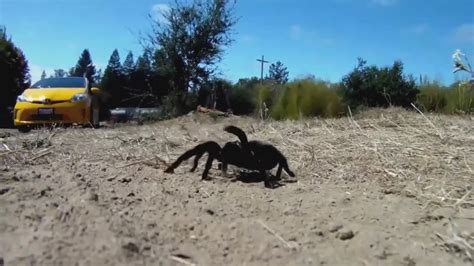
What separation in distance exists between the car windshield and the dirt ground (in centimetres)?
521

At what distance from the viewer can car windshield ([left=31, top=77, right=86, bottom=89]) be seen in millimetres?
8297

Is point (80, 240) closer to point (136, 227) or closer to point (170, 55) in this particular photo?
point (136, 227)

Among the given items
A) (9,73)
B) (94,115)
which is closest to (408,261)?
(94,115)

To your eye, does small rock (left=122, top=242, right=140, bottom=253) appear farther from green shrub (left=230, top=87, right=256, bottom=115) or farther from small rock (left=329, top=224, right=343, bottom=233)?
green shrub (left=230, top=87, right=256, bottom=115)

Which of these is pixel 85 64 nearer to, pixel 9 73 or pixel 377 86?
pixel 9 73

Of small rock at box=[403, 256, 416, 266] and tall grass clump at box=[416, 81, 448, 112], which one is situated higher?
tall grass clump at box=[416, 81, 448, 112]

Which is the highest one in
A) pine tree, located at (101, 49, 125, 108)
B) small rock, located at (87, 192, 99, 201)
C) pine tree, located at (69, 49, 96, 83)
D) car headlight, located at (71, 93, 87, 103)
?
pine tree, located at (69, 49, 96, 83)

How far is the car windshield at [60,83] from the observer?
8297mm

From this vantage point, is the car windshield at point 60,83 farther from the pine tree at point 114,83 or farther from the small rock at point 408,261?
the pine tree at point 114,83

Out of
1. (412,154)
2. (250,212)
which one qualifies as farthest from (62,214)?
(412,154)

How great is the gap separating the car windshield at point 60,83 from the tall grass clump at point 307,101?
5.95 m

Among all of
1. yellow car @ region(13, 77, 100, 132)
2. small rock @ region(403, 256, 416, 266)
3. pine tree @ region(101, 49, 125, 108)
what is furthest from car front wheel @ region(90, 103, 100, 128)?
pine tree @ region(101, 49, 125, 108)

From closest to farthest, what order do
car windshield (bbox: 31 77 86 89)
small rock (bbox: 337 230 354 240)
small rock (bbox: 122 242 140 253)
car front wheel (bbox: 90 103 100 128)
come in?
small rock (bbox: 122 242 140 253) → small rock (bbox: 337 230 354 240) → car front wheel (bbox: 90 103 100 128) → car windshield (bbox: 31 77 86 89)

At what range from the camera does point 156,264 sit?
160 centimetres
